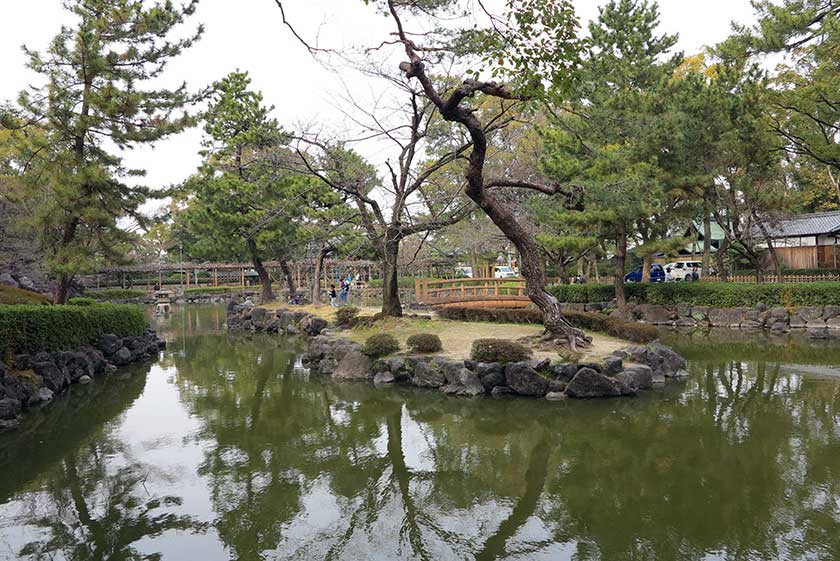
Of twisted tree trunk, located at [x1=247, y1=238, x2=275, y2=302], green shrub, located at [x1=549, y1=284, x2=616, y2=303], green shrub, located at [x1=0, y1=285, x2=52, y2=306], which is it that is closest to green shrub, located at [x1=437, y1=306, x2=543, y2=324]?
green shrub, located at [x1=549, y1=284, x2=616, y2=303]

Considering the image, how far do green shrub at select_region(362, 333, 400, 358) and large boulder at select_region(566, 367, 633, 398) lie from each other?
391cm

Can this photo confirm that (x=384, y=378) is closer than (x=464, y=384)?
No

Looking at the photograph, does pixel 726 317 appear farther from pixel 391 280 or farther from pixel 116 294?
pixel 116 294

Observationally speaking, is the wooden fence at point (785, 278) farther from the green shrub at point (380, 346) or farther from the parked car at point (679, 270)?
the green shrub at point (380, 346)

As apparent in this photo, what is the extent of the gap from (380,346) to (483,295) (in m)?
7.63

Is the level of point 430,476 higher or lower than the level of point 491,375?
lower

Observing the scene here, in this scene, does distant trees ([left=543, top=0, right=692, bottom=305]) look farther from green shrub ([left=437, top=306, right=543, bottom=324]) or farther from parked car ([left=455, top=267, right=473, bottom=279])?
parked car ([left=455, top=267, right=473, bottom=279])

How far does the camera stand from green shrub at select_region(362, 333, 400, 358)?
11.3m

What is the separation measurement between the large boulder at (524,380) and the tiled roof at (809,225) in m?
22.0

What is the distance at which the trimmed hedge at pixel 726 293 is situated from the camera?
1741 cm

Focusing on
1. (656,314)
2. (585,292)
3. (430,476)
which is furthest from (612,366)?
(585,292)

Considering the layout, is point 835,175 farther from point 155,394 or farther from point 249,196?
point 155,394

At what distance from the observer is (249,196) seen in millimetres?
22609

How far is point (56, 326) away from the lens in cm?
1082
